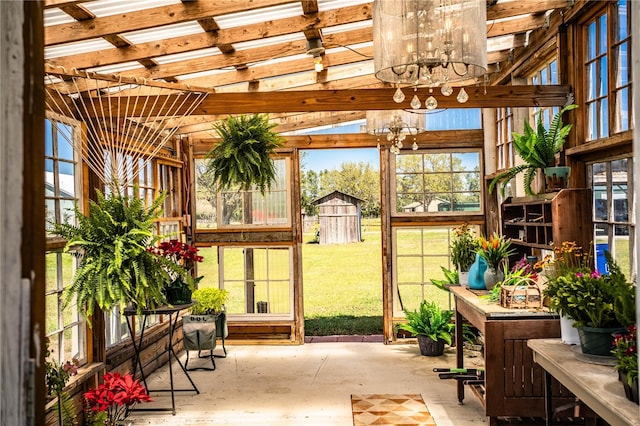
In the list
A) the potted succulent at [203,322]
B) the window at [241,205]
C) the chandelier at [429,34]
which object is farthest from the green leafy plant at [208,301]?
the chandelier at [429,34]

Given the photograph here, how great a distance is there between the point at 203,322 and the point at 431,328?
8.37 feet

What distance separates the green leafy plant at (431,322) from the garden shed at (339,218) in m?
5.97

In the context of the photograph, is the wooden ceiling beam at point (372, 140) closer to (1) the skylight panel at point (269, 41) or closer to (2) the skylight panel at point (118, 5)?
(1) the skylight panel at point (269, 41)

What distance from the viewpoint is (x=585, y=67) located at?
4.71 metres

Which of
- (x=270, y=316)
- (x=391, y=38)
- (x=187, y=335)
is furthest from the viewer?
(x=270, y=316)

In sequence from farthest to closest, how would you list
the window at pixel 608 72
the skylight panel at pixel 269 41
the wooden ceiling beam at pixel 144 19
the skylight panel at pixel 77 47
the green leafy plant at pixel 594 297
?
the skylight panel at pixel 269 41
the skylight panel at pixel 77 47
the window at pixel 608 72
the wooden ceiling beam at pixel 144 19
the green leafy plant at pixel 594 297

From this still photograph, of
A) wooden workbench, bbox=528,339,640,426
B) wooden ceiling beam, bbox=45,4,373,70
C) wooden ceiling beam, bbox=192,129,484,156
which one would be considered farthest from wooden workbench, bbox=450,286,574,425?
wooden ceiling beam, bbox=192,129,484,156

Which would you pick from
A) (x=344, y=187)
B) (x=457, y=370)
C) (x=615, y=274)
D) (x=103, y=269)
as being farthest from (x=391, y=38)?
(x=344, y=187)

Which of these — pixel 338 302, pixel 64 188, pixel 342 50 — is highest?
pixel 342 50

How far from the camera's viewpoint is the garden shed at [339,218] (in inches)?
510

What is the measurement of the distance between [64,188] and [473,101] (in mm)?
3195

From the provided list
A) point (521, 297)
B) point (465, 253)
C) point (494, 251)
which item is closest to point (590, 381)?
point (521, 297)

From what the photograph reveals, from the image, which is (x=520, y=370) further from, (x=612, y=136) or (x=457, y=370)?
(x=612, y=136)

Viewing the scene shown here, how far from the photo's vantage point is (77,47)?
167 inches
